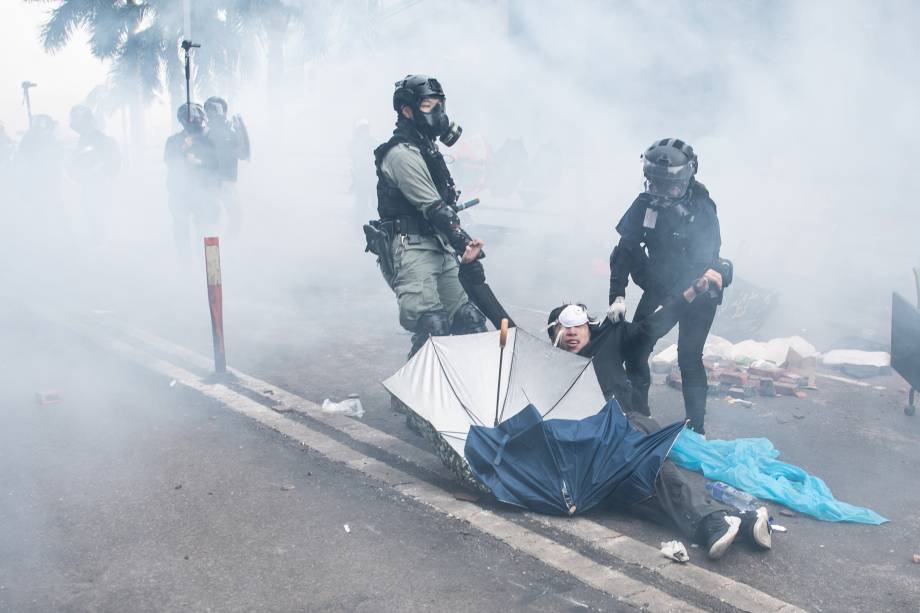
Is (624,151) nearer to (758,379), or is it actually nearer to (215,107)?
(215,107)

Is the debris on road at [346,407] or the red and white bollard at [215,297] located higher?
the red and white bollard at [215,297]

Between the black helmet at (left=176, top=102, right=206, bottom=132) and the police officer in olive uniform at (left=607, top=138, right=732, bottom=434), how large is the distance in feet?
21.1

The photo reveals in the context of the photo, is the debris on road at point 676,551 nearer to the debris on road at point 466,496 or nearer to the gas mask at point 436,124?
the debris on road at point 466,496

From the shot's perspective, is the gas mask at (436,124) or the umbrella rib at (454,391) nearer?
the umbrella rib at (454,391)

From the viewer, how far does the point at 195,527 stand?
142 inches

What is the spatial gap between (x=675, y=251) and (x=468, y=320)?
1.16 meters

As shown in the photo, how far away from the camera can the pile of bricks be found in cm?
598

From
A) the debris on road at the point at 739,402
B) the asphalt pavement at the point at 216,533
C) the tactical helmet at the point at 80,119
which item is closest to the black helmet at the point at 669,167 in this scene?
the debris on road at the point at 739,402

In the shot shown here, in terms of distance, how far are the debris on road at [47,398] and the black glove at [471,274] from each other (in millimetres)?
2414

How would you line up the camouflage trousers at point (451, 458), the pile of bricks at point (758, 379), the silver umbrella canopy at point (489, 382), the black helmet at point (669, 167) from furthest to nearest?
1. the pile of bricks at point (758, 379)
2. the black helmet at point (669, 167)
3. the silver umbrella canopy at point (489, 382)
4. the camouflage trousers at point (451, 458)

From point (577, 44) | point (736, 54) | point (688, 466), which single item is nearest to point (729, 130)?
point (736, 54)

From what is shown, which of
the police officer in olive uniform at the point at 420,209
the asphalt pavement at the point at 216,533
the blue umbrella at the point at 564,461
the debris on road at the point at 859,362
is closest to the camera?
the asphalt pavement at the point at 216,533

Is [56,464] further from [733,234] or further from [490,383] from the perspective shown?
[733,234]

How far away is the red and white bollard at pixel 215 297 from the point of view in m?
5.68
